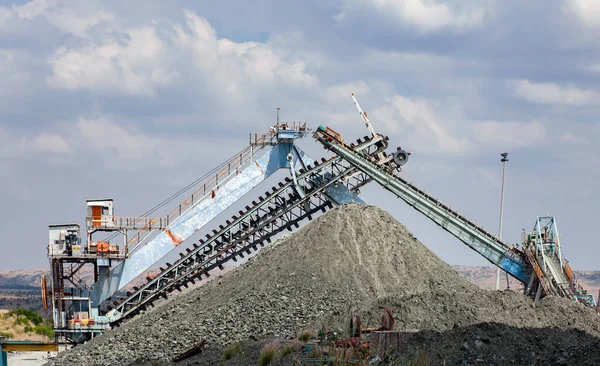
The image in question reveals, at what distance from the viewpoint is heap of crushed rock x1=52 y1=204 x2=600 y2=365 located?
38750 mm

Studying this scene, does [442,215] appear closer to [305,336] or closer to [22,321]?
[305,336]

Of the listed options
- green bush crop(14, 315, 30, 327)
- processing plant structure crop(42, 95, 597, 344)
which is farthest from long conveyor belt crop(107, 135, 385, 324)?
green bush crop(14, 315, 30, 327)

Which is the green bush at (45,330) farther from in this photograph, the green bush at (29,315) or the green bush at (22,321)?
the green bush at (29,315)

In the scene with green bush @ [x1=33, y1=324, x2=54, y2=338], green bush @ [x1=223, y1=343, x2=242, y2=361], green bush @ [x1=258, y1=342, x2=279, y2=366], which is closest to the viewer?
green bush @ [x1=258, y1=342, x2=279, y2=366]

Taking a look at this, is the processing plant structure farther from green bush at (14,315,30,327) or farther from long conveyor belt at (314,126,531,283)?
green bush at (14,315,30,327)

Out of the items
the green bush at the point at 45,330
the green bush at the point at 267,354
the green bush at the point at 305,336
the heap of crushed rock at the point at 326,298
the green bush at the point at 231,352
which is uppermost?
the green bush at the point at 45,330

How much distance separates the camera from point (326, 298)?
40688mm

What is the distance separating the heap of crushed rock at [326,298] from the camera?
38.8m

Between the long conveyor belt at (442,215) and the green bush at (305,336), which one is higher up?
the long conveyor belt at (442,215)

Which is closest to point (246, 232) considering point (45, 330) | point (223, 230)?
point (223, 230)

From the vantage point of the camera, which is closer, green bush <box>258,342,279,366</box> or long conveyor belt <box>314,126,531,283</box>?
green bush <box>258,342,279,366</box>

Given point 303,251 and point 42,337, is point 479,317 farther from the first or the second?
point 42,337

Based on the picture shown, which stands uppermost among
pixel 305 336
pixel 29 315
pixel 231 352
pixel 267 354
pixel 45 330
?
pixel 29 315

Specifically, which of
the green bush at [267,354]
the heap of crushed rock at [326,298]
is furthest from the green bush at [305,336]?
the green bush at [267,354]
